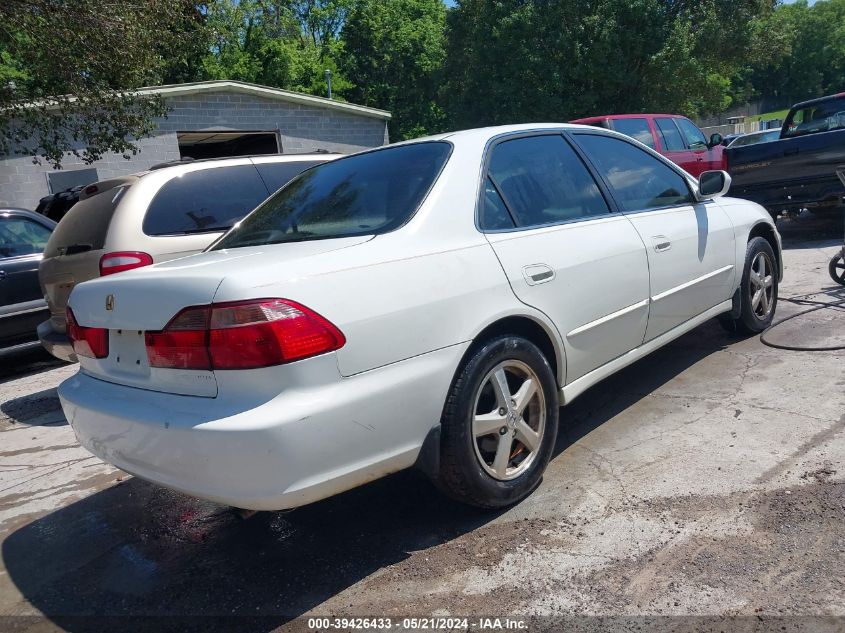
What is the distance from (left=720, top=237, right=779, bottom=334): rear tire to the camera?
206 inches

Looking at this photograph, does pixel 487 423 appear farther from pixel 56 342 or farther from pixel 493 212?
pixel 56 342

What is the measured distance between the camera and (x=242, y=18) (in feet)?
112

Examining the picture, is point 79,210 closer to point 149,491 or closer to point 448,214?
point 149,491

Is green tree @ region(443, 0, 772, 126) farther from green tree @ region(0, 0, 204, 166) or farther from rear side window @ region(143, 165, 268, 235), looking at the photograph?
rear side window @ region(143, 165, 268, 235)

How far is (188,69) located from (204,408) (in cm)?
3123

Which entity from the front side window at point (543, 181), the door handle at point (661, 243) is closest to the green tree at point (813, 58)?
the door handle at point (661, 243)

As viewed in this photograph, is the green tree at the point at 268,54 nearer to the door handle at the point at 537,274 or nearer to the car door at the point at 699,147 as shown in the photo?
the car door at the point at 699,147

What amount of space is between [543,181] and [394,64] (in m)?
37.5

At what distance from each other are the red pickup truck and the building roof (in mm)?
8833

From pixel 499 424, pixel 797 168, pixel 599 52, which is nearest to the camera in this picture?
pixel 499 424

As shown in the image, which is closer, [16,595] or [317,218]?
[16,595]

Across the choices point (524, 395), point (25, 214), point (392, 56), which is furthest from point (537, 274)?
point (392, 56)

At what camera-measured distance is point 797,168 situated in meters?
9.38

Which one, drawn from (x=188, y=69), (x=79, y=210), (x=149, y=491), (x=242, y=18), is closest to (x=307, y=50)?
(x=242, y=18)
